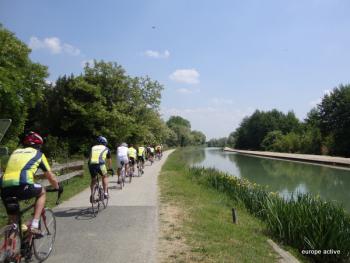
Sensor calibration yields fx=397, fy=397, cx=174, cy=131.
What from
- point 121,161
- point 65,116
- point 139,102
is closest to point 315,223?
point 121,161

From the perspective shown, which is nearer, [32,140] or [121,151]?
[32,140]

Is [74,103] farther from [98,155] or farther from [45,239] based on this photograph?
[45,239]

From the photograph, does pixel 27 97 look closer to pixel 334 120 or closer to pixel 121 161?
pixel 121 161

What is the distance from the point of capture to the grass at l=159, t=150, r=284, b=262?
6238 millimetres

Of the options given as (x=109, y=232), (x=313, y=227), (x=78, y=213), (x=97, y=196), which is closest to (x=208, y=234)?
(x=109, y=232)

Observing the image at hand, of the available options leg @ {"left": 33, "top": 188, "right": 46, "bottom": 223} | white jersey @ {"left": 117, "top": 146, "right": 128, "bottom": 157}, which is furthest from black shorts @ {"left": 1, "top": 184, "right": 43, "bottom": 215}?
white jersey @ {"left": 117, "top": 146, "right": 128, "bottom": 157}

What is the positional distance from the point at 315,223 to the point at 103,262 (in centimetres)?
429

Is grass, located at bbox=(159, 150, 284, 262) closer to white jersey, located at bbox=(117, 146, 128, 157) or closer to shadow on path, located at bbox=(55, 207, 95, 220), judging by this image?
shadow on path, located at bbox=(55, 207, 95, 220)

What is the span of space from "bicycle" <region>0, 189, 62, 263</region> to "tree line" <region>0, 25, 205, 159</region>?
21838 mm

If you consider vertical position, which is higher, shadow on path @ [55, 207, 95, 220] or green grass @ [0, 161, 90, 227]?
green grass @ [0, 161, 90, 227]

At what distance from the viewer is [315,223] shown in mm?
7789

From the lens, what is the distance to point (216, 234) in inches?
299


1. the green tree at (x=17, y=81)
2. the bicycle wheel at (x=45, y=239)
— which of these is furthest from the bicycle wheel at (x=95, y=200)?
the green tree at (x=17, y=81)

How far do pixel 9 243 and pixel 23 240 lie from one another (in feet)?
1.11
